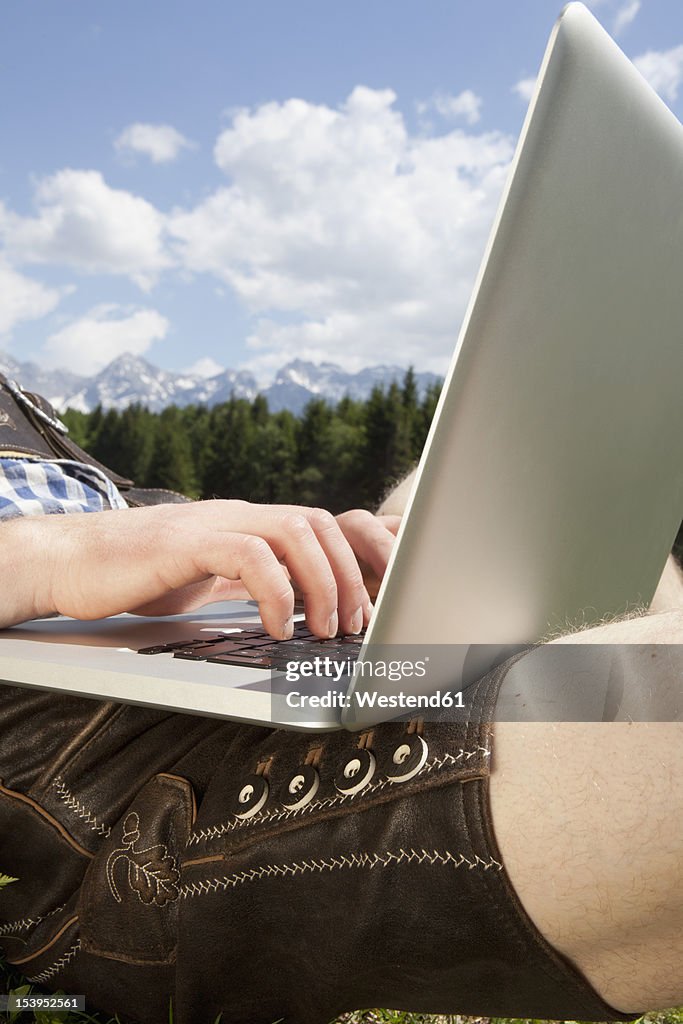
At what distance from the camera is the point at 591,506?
1099 mm

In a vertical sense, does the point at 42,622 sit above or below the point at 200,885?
above

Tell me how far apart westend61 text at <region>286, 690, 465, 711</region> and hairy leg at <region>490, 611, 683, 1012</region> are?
88 mm

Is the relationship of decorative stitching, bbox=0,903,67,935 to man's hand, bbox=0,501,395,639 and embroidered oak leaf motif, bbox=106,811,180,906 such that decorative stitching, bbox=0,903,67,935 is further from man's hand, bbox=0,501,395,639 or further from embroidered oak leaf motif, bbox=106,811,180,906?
man's hand, bbox=0,501,395,639

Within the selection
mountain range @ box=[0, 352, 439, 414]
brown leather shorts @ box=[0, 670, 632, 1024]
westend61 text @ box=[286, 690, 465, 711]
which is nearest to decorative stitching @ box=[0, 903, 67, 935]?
brown leather shorts @ box=[0, 670, 632, 1024]

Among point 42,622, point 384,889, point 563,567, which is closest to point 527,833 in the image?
point 384,889

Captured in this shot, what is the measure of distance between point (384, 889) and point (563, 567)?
1.49 ft

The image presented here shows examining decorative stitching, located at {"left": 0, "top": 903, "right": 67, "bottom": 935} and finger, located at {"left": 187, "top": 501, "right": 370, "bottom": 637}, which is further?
decorative stitching, located at {"left": 0, "top": 903, "right": 67, "bottom": 935}

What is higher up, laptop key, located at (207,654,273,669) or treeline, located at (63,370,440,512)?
treeline, located at (63,370,440,512)

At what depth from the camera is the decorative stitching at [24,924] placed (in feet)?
3.96

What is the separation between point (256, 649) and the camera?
1.04 metres

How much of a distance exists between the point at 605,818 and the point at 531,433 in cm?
39

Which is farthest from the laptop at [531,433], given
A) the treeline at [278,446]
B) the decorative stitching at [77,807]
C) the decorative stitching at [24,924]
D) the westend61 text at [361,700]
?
the treeline at [278,446]

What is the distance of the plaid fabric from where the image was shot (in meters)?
1.88

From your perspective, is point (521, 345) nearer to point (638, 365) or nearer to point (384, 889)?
point (638, 365)
